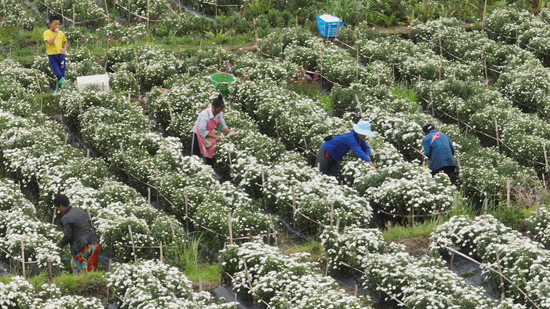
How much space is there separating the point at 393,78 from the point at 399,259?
7.82m

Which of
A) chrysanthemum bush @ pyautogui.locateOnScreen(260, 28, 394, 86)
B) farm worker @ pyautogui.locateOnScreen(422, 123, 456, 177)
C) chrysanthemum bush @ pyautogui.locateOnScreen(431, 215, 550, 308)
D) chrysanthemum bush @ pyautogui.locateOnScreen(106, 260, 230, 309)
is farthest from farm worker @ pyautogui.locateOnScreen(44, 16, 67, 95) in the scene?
chrysanthemum bush @ pyautogui.locateOnScreen(431, 215, 550, 308)

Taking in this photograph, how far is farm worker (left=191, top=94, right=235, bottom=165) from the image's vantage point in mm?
14336

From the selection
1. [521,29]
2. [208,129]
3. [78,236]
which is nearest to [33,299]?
[78,236]

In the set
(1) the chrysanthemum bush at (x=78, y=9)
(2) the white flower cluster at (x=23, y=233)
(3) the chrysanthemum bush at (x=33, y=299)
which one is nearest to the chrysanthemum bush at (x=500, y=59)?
(1) the chrysanthemum bush at (x=78, y=9)

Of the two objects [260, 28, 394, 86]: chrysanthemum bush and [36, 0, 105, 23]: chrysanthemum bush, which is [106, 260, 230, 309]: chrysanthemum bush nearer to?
[260, 28, 394, 86]: chrysanthemum bush

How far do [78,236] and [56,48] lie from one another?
21.3 feet

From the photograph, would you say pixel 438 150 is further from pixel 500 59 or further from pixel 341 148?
pixel 500 59

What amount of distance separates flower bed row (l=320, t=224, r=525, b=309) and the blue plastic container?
29.9ft

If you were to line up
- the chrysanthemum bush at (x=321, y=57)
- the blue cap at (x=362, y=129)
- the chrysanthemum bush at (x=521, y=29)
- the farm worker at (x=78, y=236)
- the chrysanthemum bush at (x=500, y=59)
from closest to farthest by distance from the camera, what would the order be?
the farm worker at (x=78, y=236), the blue cap at (x=362, y=129), the chrysanthemum bush at (x=500, y=59), the chrysanthemum bush at (x=321, y=57), the chrysanthemum bush at (x=521, y=29)

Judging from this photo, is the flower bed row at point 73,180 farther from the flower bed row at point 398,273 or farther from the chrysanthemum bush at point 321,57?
the chrysanthemum bush at point 321,57

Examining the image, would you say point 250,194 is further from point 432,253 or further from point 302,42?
point 302,42

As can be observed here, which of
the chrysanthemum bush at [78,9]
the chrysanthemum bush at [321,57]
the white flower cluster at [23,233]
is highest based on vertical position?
the chrysanthemum bush at [78,9]

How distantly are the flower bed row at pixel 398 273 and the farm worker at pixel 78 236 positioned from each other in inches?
128

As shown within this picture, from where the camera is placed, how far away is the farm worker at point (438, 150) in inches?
553
